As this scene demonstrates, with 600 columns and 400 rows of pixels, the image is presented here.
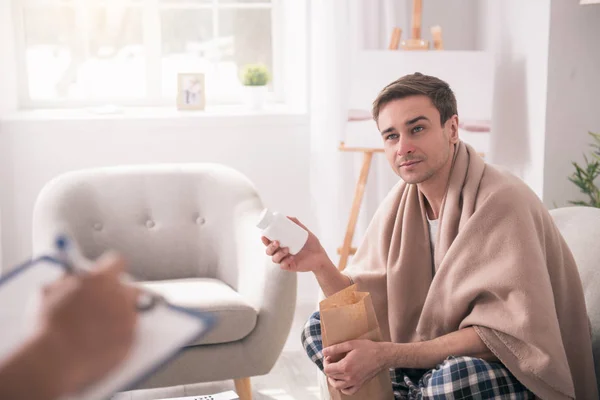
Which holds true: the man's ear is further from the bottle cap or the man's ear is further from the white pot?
the white pot

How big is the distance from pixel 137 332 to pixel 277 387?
7.59 feet

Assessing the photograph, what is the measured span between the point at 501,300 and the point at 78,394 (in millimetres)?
1260

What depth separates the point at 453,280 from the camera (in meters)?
1.75

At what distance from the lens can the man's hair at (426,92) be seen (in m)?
1.86

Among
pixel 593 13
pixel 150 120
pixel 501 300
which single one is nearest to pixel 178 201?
pixel 150 120

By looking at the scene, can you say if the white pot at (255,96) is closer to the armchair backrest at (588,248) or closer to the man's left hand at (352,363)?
the armchair backrest at (588,248)

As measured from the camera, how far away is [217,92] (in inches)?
160

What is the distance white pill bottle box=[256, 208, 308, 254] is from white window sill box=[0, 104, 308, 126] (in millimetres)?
1953

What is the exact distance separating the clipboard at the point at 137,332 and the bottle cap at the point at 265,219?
1.01 m

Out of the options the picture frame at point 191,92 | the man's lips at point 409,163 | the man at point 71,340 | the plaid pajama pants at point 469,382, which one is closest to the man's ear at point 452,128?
the man's lips at point 409,163

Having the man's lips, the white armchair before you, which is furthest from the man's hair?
the white armchair

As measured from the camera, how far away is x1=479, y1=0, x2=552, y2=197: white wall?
2932 mm

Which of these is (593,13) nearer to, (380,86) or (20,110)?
(380,86)

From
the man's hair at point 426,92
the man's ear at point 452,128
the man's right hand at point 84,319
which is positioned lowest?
the man's right hand at point 84,319
